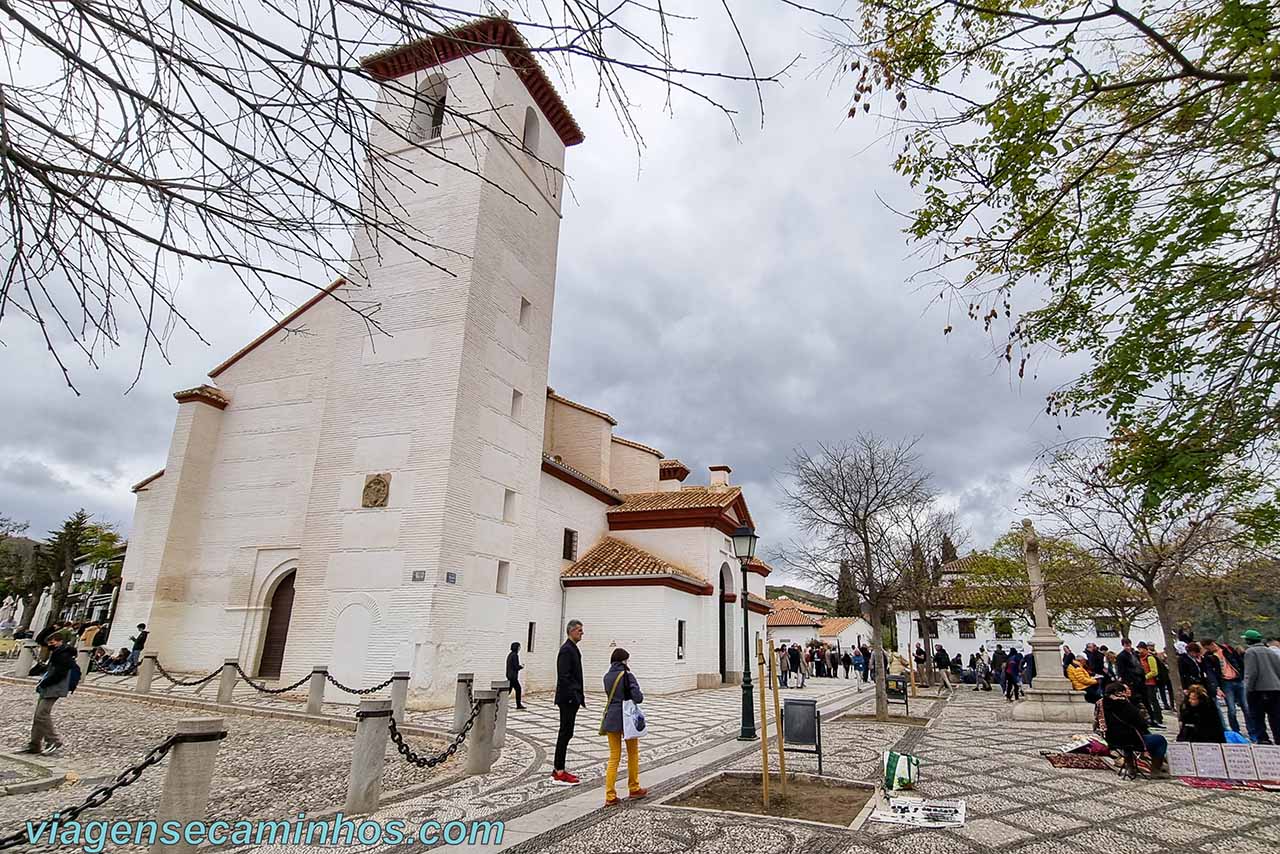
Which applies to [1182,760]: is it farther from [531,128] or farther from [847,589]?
[531,128]

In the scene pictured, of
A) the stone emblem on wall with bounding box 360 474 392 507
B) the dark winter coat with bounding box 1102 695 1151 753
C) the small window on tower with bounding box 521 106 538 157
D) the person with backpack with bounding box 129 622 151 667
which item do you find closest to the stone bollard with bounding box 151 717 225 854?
the dark winter coat with bounding box 1102 695 1151 753

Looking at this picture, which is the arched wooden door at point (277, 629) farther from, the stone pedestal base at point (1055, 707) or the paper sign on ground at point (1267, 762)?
the paper sign on ground at point (1267, 762)

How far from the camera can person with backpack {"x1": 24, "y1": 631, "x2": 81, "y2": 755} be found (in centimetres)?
794

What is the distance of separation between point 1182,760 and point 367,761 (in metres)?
9.09

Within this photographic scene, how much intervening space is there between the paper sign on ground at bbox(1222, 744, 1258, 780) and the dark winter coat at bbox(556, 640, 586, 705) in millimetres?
7427

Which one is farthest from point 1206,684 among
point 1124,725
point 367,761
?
point 367,761

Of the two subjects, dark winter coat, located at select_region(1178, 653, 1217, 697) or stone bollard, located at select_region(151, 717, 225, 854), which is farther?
dark winter coat, located at select_region(1178, 653, 1217, 697)

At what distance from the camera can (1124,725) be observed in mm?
8180

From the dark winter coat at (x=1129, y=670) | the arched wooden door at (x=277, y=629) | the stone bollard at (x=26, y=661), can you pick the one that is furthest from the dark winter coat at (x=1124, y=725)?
the stone bollard at (x=26, y=661)

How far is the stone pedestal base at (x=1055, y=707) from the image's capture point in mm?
13211

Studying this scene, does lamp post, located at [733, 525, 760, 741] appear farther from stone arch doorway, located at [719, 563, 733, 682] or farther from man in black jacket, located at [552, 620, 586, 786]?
stone arch doorway, located at [719, 563, 733, 682]

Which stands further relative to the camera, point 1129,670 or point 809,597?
point 809,597

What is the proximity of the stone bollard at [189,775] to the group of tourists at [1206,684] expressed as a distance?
32.6ft

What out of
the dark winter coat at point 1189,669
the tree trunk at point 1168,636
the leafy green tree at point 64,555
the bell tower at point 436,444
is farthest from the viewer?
the leafy green tree at point 64,555
